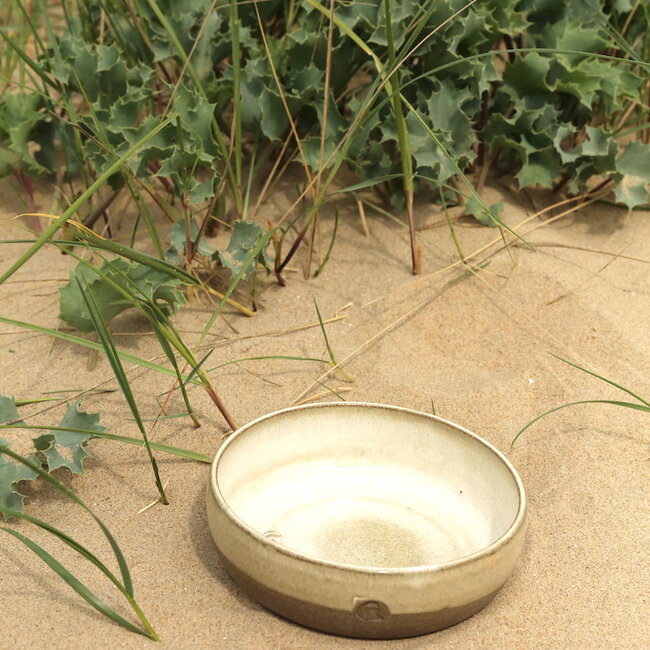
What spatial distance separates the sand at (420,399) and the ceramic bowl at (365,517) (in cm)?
8

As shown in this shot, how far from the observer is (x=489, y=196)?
2582mm

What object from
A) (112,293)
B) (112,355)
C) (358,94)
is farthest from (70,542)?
(358,94)

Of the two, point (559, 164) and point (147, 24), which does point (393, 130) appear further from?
point (147, 24)

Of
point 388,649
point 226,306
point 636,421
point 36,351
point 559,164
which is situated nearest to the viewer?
point 388,649

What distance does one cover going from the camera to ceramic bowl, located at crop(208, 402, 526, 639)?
1.37 metres

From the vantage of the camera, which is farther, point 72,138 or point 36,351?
point 72,138

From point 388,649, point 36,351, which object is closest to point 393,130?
point 36,351

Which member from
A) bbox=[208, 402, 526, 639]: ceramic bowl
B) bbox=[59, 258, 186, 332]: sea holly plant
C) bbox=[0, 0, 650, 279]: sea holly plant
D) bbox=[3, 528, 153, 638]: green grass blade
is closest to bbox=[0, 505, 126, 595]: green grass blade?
bbox=[3, 528, 153, 638]: green grass blade

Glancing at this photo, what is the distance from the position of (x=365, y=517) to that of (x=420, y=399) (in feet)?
1.32

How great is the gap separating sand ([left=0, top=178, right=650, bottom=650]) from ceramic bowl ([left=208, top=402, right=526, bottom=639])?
82 mm

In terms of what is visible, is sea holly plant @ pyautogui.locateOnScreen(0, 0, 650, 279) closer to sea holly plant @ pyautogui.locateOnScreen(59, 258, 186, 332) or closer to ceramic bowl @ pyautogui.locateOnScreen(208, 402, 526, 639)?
sea holly plant @ pyautogui.locateOnScreen(59, 258, 186, 332)

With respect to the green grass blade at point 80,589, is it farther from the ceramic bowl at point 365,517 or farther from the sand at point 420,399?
the ceramic bowl at point 365,517

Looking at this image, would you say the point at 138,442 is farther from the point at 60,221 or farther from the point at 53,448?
the point at 60,221

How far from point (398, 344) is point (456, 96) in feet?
2.09
